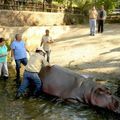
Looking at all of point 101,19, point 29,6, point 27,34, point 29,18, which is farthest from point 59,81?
point 29,6

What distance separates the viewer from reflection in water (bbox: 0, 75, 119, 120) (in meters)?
10.7

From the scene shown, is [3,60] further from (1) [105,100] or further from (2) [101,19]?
(2) [101,19]

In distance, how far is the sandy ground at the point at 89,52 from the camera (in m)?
16.2

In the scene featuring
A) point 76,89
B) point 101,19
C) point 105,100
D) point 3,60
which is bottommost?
point 105,100

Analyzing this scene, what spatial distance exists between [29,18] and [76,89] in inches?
601

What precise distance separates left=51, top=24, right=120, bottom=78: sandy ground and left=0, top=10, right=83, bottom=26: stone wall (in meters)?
2.18

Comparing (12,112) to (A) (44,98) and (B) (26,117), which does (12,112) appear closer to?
(B) (26,117)

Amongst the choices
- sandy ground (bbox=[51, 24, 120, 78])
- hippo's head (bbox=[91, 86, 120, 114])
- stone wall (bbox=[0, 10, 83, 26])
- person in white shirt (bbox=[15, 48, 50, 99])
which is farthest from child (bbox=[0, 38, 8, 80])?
stone wall (bbox=[0, 10, 83, 26])

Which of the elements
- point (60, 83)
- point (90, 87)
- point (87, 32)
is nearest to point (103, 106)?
point (90, 87)

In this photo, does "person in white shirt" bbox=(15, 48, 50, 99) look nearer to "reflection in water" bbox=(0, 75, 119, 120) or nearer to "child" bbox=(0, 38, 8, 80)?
"reflection in water" bbox=(0, 75, 119, 120)

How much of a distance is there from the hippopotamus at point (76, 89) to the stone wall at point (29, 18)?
12.8 m

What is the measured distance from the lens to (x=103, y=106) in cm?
1127

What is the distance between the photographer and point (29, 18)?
1051 inches

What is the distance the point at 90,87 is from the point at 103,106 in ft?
2.72
